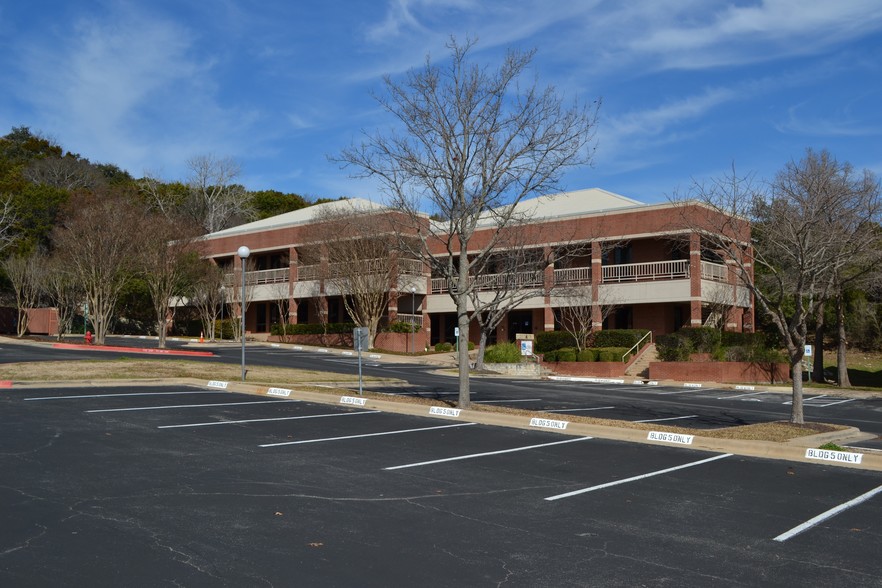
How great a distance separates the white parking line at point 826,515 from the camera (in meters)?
8.01

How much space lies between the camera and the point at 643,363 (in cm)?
3831

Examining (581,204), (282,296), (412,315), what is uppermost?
(581,204)

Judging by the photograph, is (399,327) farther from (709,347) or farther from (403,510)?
(403,510)

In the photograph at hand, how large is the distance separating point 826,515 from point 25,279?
48899 mm

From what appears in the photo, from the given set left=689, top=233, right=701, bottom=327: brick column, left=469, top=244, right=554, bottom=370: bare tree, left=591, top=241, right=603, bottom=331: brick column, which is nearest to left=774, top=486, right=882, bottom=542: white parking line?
left=469, top=244, right=554, bottom=370: bare tree

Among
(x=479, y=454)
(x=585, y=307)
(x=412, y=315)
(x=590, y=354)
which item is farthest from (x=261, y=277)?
(x=479, y=454)

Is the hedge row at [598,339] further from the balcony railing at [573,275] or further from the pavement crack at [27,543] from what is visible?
the pavement crack at [27,543]

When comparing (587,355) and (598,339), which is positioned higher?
(598,339)

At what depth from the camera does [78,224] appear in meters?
38.7

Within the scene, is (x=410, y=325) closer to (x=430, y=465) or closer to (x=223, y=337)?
(x=223, y=337)

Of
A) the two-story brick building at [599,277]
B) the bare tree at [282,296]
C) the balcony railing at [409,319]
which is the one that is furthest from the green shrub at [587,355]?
the bare tree at [282,296]

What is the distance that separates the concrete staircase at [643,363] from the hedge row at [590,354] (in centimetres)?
56

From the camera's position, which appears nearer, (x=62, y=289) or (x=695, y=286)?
(x=695, y=286)

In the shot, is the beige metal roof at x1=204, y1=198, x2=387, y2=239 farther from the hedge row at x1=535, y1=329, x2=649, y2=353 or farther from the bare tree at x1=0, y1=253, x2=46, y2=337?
the hedge row at x1=535, y1=329, x2=649, y2=353
